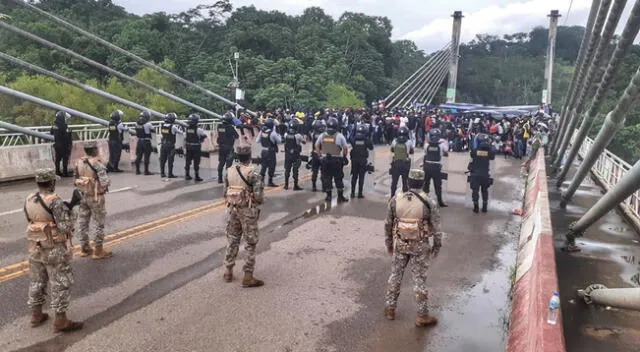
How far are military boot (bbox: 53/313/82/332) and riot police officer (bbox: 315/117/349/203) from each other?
23.1ft

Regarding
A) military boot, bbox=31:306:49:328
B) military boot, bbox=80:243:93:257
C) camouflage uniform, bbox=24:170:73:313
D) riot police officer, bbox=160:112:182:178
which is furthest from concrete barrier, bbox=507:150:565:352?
riot police officer, bbox=160:112:182:178

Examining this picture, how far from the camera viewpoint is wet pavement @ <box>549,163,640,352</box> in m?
5.50

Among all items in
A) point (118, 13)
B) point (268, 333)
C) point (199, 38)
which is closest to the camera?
point (268, 333)

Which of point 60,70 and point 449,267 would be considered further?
point 60,70

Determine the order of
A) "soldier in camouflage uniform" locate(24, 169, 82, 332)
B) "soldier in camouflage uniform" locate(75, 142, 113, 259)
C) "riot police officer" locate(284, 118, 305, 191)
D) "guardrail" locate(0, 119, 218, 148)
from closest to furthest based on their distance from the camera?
"soldier in camouflage uniform" locate(24, 169, 82, 332)
"soldier in camouflage uniform" locate(75, 142, 113, 259)
"riot police officer" locate(284, 118, 305, 191)
"guardrail" locate(0, 119, 218, 148)

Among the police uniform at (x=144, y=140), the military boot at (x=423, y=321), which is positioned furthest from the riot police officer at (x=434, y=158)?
the police uniform at (x=144, y=140)

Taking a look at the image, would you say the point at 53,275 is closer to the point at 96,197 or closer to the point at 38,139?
the point at 96,197

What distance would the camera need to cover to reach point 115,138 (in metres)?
14.6

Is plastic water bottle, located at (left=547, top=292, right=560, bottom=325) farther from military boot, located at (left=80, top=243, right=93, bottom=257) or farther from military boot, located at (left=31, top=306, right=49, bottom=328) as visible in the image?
military boot, located at (left=80, top=243, right=93, bottom=257)

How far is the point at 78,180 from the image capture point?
7391 mm

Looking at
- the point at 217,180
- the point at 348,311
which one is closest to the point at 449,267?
the point at 348,311

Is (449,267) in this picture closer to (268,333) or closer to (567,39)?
(268,333)

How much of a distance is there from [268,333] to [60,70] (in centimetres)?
3349

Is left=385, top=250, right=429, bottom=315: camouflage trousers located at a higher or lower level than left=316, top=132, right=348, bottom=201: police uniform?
lower
